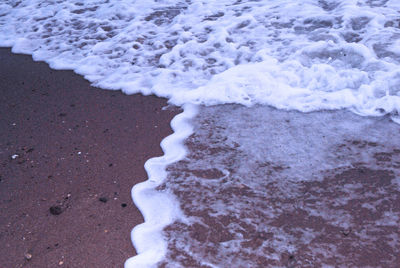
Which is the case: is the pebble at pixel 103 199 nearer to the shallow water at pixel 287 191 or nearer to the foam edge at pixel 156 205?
the foam edge at pixel 156 205

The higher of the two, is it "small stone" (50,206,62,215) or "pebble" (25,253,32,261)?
"small stone" (50,206,62,215)

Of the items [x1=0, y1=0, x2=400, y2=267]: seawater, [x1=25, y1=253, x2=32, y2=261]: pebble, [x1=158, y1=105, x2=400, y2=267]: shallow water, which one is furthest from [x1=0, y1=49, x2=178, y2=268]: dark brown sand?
[x1=158, y1=105, x2=400, y2=267]: shallow water

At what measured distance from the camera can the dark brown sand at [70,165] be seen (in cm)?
209

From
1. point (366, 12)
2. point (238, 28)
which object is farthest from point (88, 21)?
point (366, 12)

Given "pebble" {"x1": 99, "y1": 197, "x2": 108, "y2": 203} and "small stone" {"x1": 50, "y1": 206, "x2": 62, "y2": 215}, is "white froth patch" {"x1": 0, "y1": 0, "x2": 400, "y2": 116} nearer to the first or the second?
"pebble" {"x1": 99, "y1": 197, "x2": 108, "y2": 203}

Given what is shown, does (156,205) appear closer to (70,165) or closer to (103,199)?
(103,199)

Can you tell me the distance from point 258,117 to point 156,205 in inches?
49.0

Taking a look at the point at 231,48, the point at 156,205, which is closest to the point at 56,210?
the point at 156,205

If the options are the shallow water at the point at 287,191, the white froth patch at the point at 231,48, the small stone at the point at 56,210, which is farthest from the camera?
the white froth patch at the point at 231,48

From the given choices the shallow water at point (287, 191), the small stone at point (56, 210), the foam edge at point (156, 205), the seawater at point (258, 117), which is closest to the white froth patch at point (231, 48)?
the seawater at point (258, 117)

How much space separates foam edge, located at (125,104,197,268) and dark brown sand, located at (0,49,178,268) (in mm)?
54

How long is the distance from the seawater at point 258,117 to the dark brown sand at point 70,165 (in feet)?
0.44

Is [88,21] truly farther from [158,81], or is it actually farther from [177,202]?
[177,202]

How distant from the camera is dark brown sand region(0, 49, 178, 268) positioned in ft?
6.87
